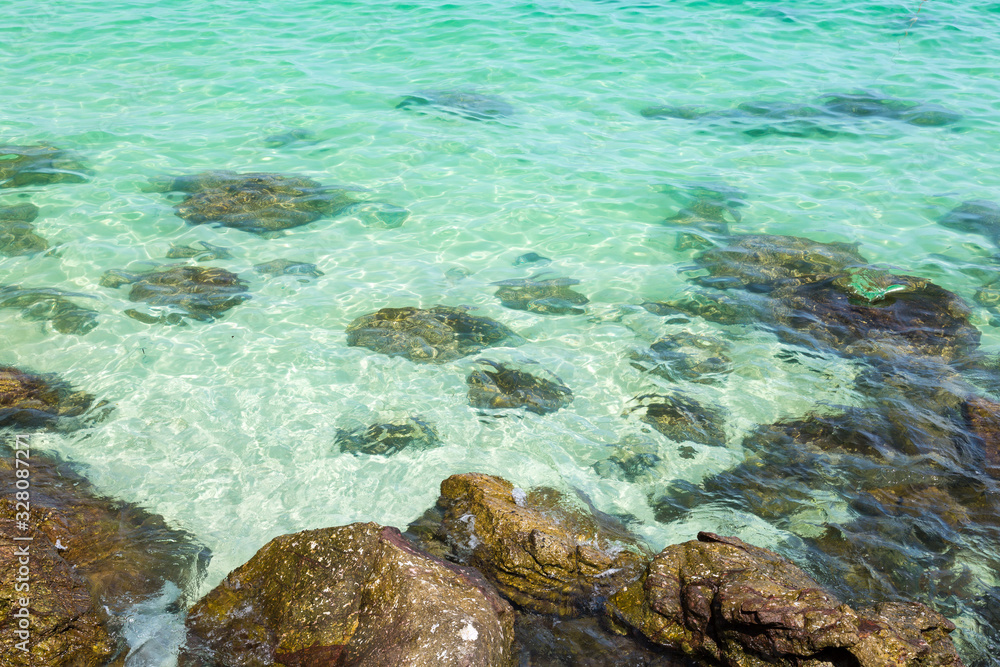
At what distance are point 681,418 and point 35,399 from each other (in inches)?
236

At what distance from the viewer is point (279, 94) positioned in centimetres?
1491

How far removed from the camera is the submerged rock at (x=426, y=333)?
7.29 metres

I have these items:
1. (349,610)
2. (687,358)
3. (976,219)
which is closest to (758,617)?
(349,610)

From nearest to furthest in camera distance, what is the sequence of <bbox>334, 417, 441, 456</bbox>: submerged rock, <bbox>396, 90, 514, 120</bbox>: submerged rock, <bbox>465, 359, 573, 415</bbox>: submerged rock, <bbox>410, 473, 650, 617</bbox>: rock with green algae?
<bbox>410, 473, 650, 617</bbox>: rock with green algae, <bbox>334, 417, 441, 456</bbox>: submerged rock, <bbox>465, 359, 573, 415</bbox>: submerged rock, <bbox>396, 90, 514, 120</bbox>: submerged rock

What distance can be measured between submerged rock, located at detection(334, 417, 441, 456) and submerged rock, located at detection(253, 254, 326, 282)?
3.18 m

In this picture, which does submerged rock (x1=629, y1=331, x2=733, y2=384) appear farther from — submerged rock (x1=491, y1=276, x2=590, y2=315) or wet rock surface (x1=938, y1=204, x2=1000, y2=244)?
wet rock surface (x1=938, y1=204, x2=1000, y2=244)

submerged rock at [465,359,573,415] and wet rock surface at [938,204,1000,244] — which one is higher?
submerged rock at [465,359,573,415]

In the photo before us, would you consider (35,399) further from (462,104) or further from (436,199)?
(462,104)

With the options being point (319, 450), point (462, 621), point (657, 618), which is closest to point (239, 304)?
point (319, 450)

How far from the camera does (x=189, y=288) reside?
8.20m

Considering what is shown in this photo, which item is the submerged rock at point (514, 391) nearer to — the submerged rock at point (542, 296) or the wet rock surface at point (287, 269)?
the submerged rock at point (542, 296)

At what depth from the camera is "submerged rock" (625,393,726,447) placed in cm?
618

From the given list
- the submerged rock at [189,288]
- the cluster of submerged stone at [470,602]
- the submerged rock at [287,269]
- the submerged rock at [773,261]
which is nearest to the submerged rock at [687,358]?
the submerged rock at [773,261]

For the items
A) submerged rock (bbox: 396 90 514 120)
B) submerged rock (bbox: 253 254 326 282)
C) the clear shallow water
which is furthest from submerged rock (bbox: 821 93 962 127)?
submerged rock (bbox: 253 254 326 282)
